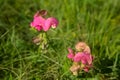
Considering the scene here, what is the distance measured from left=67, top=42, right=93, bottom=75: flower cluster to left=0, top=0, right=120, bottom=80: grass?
116 millimetres

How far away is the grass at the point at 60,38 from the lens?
94.4 inches

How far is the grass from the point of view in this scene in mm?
2398

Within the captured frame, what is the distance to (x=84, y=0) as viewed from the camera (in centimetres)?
331

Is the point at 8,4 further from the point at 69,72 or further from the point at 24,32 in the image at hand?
the point at 69,72

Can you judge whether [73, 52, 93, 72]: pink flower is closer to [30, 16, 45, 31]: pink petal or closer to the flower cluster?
the flower cluster

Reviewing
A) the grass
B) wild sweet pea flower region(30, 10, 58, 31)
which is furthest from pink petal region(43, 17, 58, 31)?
the grass

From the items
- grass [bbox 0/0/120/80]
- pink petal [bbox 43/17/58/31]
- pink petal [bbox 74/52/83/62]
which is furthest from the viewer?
grass [bbox 0/0/120/80]

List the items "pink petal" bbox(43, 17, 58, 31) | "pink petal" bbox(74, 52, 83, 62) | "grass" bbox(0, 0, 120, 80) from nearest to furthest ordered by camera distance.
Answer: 1. "pink petal" bbox(74, 52, 83, 62)
2. "pink petal" bbox(43, 17, 58, 31)
3. "grass" bbox(0, 0, 120, 80)

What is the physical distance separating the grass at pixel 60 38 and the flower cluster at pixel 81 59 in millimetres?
116

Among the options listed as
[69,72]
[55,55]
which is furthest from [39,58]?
[69,72]

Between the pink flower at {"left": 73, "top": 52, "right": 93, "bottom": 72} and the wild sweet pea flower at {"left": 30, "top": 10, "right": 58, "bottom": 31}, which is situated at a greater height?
the wild sweet pea flower at {"left": 30, "top": 10, "right": 58, "bottom": 31}

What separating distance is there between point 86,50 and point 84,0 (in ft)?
3.98

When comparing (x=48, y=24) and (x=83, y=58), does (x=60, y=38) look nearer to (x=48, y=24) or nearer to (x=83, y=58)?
(x=48, y=24)

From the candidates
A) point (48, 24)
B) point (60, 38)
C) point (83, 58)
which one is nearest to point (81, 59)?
point (83, 58)
